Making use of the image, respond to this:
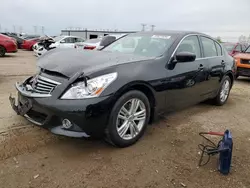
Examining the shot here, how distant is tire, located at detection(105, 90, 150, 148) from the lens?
283 cm

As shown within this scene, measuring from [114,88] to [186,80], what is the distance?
1.55m

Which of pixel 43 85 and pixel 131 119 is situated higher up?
pixel 43 85

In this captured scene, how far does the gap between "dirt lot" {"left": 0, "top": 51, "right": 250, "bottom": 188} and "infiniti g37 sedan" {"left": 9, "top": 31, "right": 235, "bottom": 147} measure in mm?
310

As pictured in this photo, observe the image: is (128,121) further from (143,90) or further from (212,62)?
(212,62)

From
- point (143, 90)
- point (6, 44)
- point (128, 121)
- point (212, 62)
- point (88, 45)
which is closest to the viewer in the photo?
point (128, 121)

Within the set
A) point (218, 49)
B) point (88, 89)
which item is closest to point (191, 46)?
point (218, 49)

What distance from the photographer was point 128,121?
306 cm

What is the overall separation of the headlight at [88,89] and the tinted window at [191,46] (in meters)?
1.59

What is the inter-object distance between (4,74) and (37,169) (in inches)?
231

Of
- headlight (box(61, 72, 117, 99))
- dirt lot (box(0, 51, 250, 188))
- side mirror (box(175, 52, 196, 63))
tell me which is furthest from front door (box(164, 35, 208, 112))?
headlight (box(61, 72, 117, 99))

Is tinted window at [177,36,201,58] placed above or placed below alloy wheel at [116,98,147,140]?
above

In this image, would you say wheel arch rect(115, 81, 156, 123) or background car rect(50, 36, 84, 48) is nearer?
wheel arch rect(115, 81, 156, 123)

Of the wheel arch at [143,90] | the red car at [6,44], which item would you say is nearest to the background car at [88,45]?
the red car at [6,44]

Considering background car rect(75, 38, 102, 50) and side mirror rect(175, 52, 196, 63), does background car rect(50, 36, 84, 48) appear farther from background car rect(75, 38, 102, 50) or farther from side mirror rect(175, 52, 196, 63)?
side mirror rect(175, 52, 196, 63)
